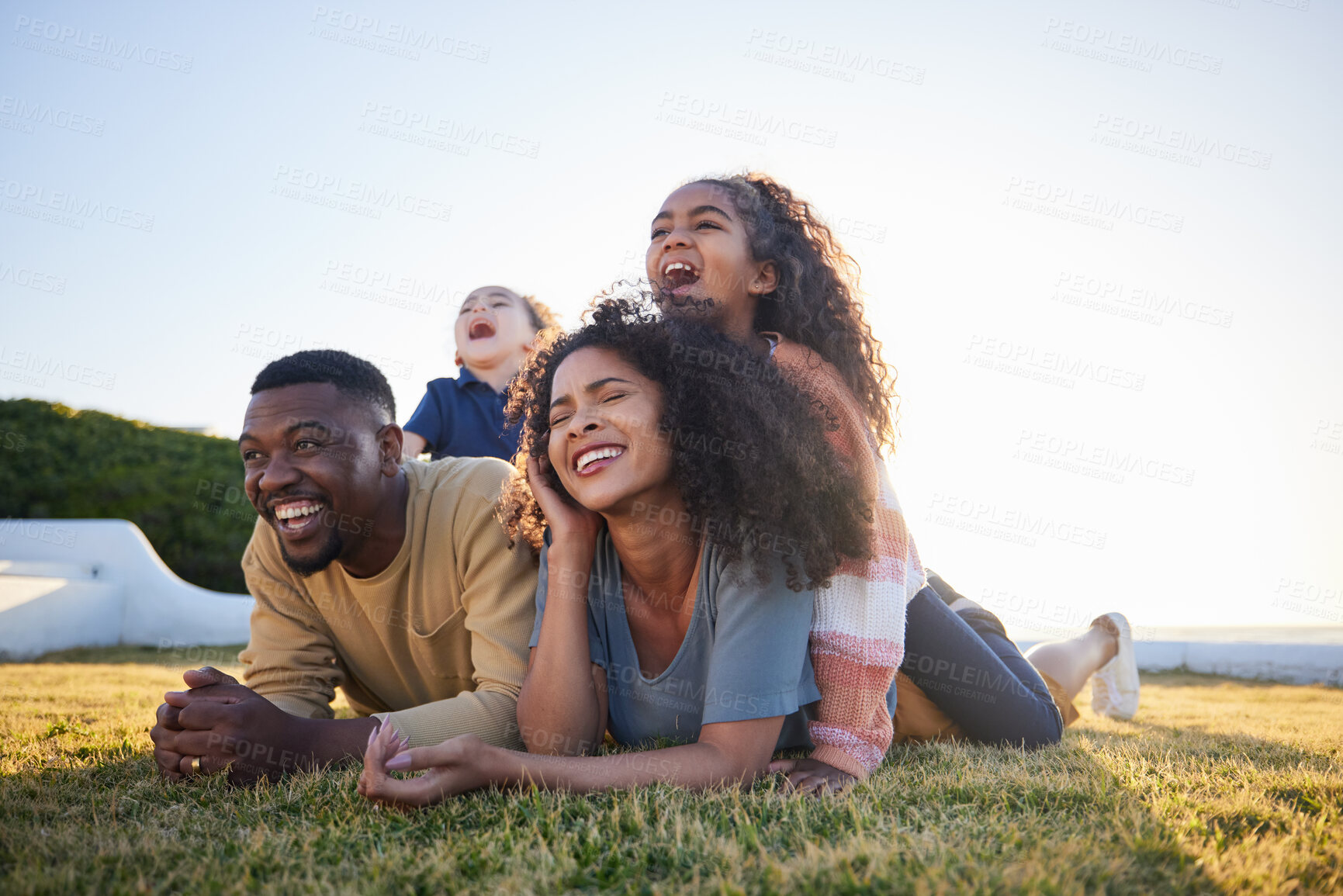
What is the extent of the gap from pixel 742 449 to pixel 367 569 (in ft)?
6.05

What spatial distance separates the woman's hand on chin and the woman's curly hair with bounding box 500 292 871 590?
0.07m

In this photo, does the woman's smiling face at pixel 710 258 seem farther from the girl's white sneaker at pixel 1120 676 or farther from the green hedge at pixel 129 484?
the green hedge at pixel 129 484

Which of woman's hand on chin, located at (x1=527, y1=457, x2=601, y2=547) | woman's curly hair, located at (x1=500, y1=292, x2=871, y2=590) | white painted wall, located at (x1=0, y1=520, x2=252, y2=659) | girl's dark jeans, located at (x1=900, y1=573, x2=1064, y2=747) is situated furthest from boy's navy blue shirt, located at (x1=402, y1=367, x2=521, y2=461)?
white painted wall, located at (x1=0, y1=520, x2=252, y2=659)

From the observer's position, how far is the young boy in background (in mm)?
5789

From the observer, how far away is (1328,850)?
2.15 m

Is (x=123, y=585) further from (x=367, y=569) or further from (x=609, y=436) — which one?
(x=609, y=436)

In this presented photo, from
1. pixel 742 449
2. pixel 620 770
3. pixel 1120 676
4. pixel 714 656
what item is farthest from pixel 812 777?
pixel 1120 676

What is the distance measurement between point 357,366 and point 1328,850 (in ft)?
12.8

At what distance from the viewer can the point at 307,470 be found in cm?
347

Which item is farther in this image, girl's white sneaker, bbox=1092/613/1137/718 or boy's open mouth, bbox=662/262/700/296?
girl's white sneaker, bbox=1092/613/1137/718

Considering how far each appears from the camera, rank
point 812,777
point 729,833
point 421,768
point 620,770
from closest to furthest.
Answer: point 729,833 < point 421,768 < point 620,770 < point 812,777

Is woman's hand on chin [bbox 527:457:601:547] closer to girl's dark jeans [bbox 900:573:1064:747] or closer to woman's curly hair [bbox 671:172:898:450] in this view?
woman's curly hair [bbox 671:172:898:450]

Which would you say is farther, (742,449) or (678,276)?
(678,276)

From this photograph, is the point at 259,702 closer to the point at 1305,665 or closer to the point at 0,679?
the point at 0,679
